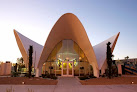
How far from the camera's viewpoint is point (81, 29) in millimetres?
15695

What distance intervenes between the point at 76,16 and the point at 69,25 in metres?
2.16

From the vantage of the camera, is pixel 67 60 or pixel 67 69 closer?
pixel 67 69

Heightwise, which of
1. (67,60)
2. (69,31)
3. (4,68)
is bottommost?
(4,68)

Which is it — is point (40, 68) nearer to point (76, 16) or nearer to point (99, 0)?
point (76, 16)

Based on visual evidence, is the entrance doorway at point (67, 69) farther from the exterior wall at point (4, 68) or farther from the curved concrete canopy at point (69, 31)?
the exterior wall at point (4, 68)

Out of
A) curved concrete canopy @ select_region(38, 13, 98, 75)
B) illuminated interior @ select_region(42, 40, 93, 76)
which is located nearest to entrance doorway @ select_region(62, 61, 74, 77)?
illuminated interior @ select_region(42, 40, 93, 76)

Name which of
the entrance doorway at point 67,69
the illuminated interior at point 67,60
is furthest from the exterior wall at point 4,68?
the entrance doorway at point 67,69

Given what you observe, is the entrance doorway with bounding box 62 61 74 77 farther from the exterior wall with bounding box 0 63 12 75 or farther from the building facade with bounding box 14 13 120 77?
the exterior wall with bounding box 0 63 12 75

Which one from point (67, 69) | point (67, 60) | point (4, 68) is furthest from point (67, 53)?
point (4, 68)

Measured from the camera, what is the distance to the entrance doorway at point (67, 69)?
18016 millimetres

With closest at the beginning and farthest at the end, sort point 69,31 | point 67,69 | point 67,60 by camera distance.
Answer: point 69,31, point 67,69, point 67,60

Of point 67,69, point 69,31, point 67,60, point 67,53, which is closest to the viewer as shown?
point 69,31

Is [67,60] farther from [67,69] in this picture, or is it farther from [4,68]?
[4,68]

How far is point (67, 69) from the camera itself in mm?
18062
